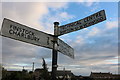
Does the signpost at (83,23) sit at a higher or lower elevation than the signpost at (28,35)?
higher

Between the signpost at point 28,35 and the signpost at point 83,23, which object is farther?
the signpost at point 83,23

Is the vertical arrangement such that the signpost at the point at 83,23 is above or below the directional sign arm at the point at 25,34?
above

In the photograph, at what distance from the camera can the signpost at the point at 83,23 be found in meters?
3.71

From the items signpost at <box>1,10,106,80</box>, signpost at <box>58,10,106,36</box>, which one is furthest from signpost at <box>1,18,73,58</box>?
signpost at <box>58,10,106,36</box>

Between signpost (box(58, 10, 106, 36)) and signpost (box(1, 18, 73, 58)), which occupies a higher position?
signpost (box(58, 10, 106, 36))

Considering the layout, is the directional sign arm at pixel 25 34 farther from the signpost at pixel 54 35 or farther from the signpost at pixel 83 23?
the signpost at pixel 83 23

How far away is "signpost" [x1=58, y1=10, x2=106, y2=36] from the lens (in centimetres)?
371

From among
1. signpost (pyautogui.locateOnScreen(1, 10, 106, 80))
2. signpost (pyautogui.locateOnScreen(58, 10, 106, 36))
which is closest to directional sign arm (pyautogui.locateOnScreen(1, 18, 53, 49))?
signpost (pyautogui.locateOnScreen(1, 10, 106, 80))

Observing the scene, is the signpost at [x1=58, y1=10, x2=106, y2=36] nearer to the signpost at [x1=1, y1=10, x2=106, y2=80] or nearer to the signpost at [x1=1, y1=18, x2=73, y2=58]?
the signpost at [x1=1, y1=10, x2=106, y2=80]

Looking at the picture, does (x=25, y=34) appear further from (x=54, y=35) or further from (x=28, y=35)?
(x=54, y=35)

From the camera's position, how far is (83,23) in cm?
390

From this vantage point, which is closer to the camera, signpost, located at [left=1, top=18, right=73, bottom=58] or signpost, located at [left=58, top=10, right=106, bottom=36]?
signpost, located at [left=1, top=18, right=73, bottom=58]

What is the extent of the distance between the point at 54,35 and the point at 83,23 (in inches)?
34.8

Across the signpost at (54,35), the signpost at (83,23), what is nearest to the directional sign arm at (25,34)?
the signpost at (54,35)
